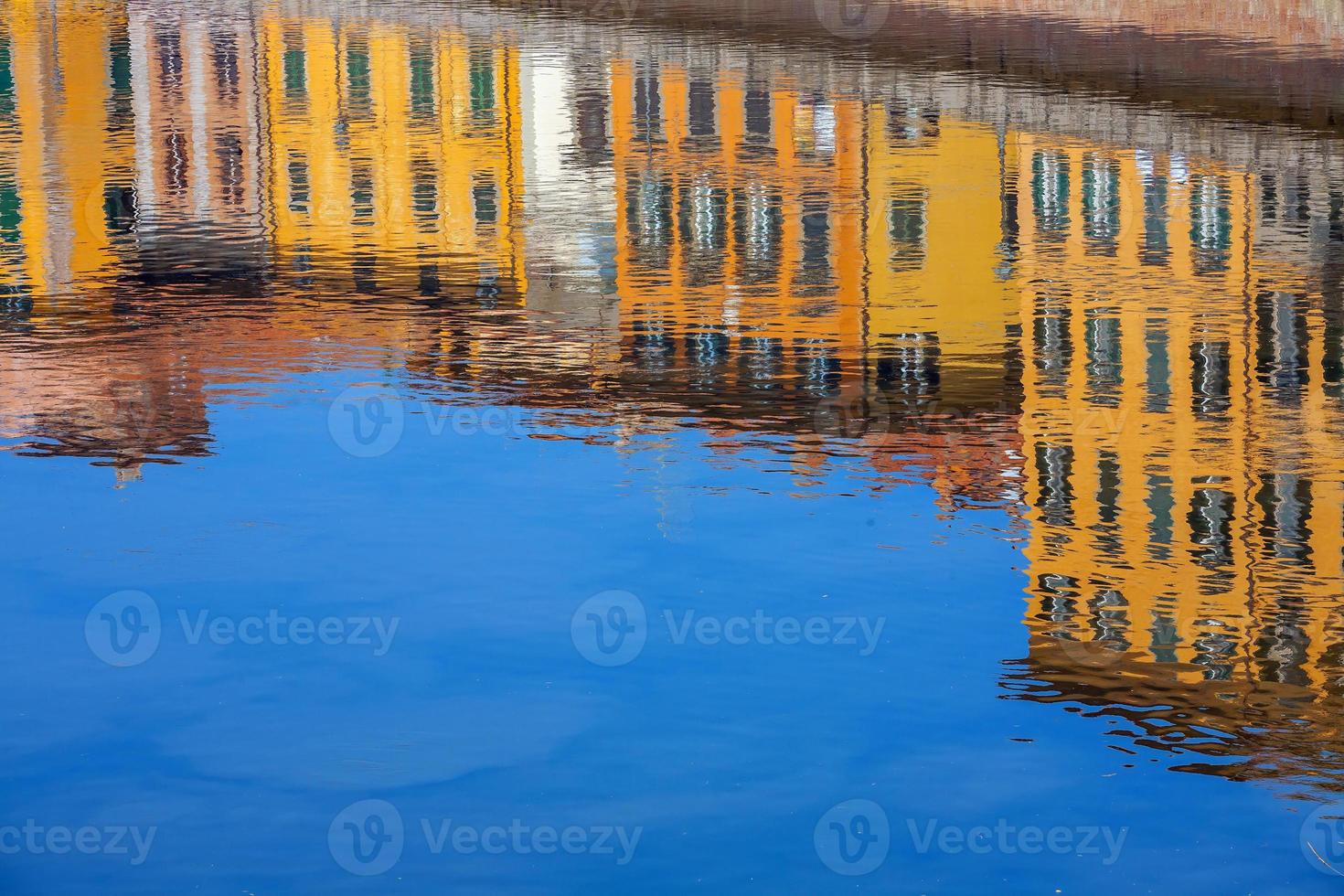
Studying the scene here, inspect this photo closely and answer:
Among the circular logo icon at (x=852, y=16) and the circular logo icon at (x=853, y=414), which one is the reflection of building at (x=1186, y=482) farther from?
the circular logo icon at (x=852, y=16)

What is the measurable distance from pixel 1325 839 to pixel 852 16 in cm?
3203

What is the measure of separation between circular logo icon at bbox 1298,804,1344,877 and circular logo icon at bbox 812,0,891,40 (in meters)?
29.3

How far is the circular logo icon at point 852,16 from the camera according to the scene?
37.5 meters

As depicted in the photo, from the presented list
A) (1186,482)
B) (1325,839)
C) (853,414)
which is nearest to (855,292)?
(853,414)

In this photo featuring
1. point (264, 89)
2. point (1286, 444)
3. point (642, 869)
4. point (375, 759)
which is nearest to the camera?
point (642, 869)

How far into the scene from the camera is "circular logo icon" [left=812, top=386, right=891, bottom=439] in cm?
1400

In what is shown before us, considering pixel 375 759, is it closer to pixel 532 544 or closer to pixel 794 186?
pixel 532 544

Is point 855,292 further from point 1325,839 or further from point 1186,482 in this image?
point 1325,839

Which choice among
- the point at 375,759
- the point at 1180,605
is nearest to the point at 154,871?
the point at 375,759

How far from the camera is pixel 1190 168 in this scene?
26.9 metres

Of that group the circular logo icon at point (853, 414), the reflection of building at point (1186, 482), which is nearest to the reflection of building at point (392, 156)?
the circular logo icon at point (853, 414)

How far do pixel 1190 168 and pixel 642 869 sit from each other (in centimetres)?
2030

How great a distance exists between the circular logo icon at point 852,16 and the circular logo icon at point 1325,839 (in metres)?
29.3

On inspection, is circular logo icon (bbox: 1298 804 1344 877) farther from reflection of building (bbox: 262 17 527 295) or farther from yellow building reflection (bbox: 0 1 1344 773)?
reflection of building (bbox: 262 17 527 295)
